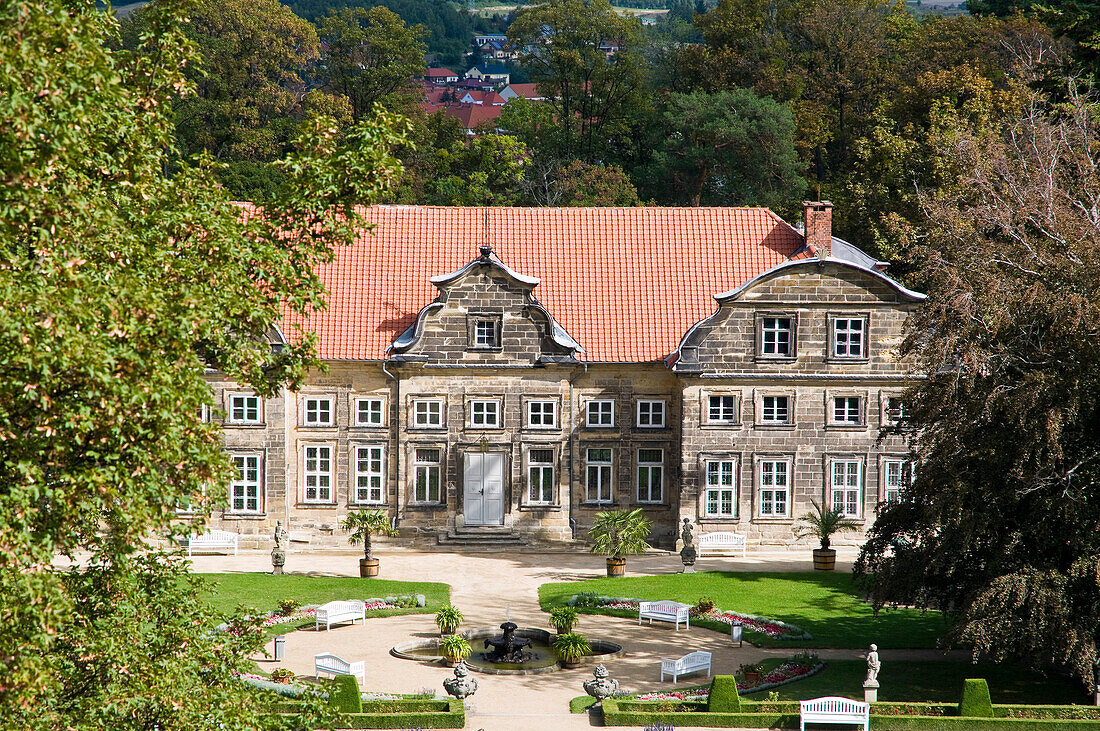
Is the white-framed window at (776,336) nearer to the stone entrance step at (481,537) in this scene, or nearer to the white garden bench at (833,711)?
the stone entrance step at (481,537)

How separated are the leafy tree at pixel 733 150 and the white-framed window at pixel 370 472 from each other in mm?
27582

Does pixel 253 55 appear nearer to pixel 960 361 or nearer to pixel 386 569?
pixel 386 569

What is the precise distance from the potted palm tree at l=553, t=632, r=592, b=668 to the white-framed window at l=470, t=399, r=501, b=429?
1230 cm

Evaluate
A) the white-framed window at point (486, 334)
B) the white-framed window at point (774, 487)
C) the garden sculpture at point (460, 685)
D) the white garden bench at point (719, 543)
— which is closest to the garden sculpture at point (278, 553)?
the white-framed window at point (486, 334)

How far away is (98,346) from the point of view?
36.2 ft

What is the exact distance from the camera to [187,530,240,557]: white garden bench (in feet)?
118

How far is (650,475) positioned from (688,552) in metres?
4.60

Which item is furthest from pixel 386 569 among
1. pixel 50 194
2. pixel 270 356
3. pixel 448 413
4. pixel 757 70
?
pixel 757 70

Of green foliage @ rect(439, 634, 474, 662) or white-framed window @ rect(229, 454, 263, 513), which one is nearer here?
green foliage @ rect(439, 634, 474, 662)

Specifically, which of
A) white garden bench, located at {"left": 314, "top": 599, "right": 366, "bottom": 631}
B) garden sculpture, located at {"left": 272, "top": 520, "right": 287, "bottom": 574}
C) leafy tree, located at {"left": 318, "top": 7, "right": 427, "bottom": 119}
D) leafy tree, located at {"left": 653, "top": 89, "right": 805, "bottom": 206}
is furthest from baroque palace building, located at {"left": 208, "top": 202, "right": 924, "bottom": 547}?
leafy tree, located at {"left": 318, "top": 7, "right": 427, "bottom": 119}

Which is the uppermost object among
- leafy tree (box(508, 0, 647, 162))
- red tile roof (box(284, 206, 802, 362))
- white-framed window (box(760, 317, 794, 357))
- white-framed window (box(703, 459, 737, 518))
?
leafy tree (box(508, 0, 647, 162))

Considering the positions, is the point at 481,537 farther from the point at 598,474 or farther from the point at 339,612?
the point at 339,612

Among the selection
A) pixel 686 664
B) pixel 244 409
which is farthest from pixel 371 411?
pixel 686 664

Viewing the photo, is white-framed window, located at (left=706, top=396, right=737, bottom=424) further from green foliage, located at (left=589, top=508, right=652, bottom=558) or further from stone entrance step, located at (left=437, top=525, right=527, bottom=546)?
stone entrance step, located at (left=437, top=525, right=527, bottom=546)
